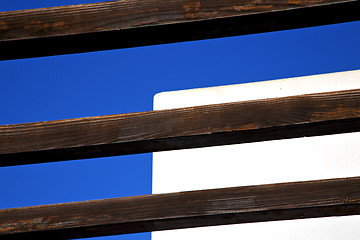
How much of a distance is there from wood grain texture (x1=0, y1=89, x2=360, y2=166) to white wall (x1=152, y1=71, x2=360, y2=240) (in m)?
2.26

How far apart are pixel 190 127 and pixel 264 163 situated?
2.50m

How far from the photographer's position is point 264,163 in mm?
3715

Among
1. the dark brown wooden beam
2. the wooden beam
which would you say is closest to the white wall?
the dark brown wooden beam

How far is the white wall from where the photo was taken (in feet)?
11.5

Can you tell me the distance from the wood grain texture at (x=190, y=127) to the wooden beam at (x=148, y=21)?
0.19 metres

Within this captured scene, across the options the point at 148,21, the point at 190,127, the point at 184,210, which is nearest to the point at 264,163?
the point at 184,210

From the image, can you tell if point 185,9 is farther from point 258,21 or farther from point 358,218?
point 358,218

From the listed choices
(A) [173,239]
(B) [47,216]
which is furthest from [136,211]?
(A) [173,239]

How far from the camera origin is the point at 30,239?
66.9 inches

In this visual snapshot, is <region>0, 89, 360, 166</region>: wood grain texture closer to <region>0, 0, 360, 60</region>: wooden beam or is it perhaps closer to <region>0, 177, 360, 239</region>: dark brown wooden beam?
<region>0, 0, 360, 60</region>: wooden beam

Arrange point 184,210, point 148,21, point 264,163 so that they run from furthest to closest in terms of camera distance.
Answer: point 264,163 < point 184,210 < point 148,21

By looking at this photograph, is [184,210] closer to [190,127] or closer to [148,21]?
[190,127]

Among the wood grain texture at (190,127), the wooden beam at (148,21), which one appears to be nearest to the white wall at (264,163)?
the wood grain texture at (190,127)

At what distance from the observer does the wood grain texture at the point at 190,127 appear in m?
1.29
